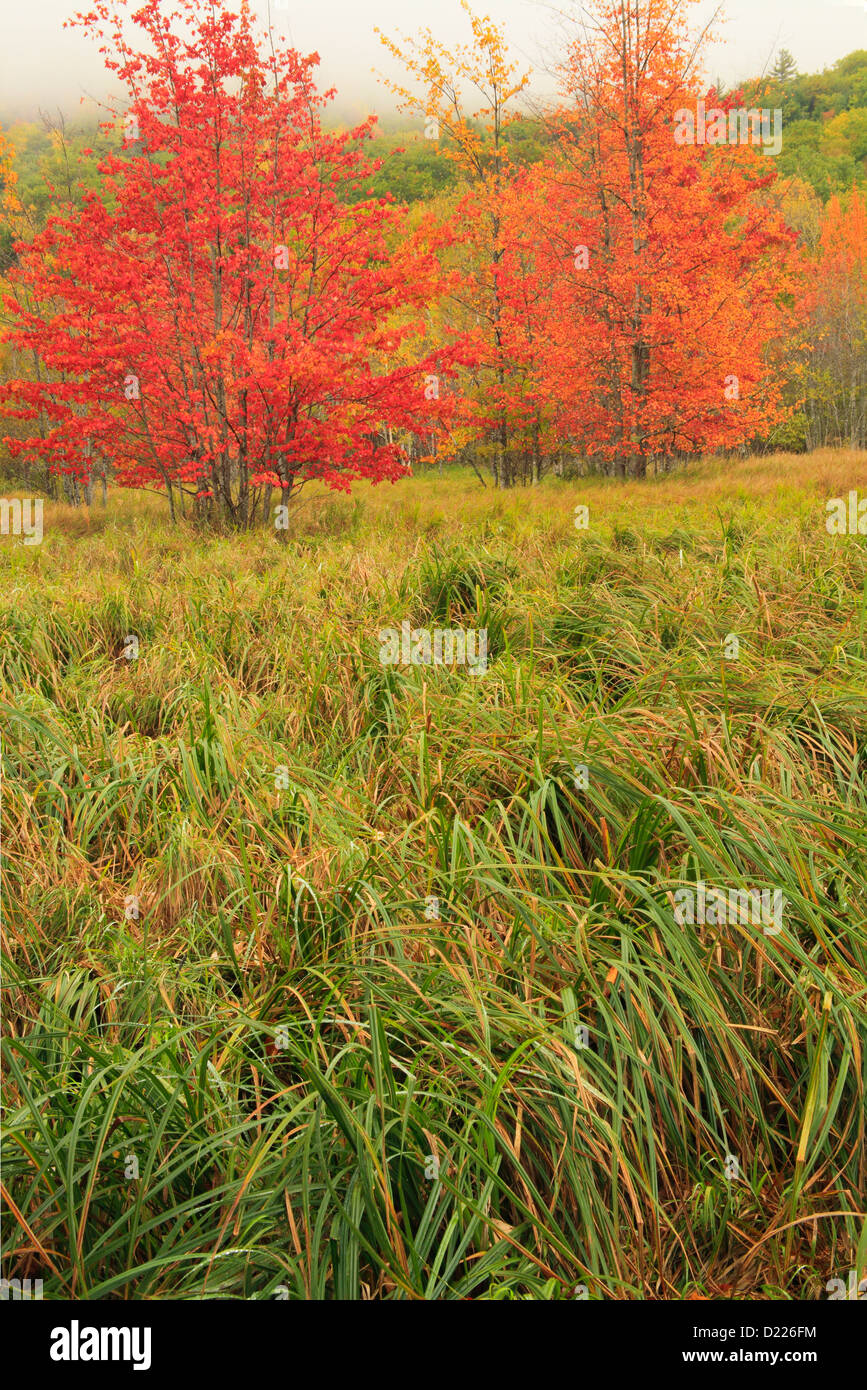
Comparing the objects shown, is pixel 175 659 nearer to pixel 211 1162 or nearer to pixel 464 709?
pixel 464 709

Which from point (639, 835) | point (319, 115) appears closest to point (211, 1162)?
point (639, 835)

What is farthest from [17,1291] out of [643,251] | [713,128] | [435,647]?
[713,128]

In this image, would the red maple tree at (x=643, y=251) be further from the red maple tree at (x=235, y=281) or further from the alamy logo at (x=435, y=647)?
the alamy logo at (x=435, y=647)

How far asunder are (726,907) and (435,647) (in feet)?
7.96

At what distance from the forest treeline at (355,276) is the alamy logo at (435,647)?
502 centimetres

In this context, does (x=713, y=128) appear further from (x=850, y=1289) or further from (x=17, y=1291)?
(x=17, y=1291)

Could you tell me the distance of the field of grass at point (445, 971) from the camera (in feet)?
5.50

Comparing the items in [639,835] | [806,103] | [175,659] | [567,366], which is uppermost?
[806,103]

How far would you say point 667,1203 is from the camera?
1.82 meters

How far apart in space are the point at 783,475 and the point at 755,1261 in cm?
1110
